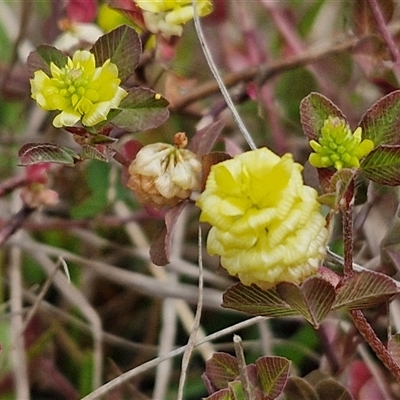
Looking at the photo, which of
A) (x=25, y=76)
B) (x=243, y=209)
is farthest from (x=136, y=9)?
(x=25, y=76)

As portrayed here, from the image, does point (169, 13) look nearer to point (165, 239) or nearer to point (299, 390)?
point (165, 239)

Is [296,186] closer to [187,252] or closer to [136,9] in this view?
[136,9]

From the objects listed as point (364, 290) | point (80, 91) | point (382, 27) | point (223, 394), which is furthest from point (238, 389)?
point (382, 27)

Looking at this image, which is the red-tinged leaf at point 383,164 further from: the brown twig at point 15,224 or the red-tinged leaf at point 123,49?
the brown twig at point 15,224

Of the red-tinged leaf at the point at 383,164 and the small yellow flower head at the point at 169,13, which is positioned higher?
the small yellow flower head at the point at 169,13

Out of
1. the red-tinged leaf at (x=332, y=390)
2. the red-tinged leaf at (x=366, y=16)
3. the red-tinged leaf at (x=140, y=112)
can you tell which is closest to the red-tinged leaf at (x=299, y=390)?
the red-tinged leaf at (x=332, y=390)

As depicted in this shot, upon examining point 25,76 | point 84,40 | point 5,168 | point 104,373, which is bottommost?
point 104,373

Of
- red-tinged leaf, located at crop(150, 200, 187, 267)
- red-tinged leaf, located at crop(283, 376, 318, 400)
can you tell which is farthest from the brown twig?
red-tinged leaf, located at crop(283, 376, 318, 400)
